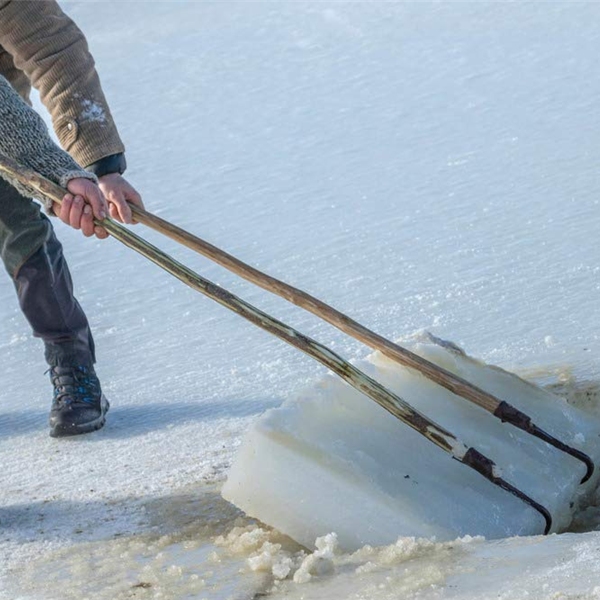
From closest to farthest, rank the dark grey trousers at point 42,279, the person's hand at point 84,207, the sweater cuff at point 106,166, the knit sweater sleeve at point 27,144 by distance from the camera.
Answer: the person's hand at point 84,207 < the knit sweater sleeve at point 27,144 < the sweater cuff at point 106,166 < the dark grey trousers at point 42,279

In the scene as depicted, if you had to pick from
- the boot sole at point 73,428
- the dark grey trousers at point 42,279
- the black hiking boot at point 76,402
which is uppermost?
the dark grey trousers at point 42,279

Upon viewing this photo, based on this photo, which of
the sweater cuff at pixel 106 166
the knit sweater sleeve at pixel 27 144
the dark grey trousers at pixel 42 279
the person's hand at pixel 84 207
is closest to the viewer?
the person's hand at pixel 84 207

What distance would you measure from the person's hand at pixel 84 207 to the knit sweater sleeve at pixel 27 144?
0.33 ft

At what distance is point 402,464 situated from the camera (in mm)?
2514

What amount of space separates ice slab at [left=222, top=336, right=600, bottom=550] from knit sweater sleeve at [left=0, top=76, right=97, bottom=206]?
2.55 feet

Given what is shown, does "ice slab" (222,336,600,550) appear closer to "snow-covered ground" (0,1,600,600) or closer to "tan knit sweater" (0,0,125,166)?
"snow-covered ground" (0,1,600,600)

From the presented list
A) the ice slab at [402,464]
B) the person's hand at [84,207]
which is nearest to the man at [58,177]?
the person's hand at [84,207]

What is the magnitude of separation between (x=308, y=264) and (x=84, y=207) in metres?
1.41

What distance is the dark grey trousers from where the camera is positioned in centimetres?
316

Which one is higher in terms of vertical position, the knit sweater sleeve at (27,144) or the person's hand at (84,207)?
the knit sweater sleeve at (27,144)

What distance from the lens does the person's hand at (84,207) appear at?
258 centimetres

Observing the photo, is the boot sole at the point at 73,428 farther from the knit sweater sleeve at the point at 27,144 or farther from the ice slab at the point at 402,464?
the ice slab at the point at 402,464

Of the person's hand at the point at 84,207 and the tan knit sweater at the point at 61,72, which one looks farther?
the tan knit sweater at the point at 61,72

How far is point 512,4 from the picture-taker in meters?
6.28
